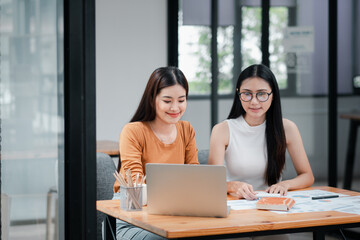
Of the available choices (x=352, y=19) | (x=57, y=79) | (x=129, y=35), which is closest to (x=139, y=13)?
(x=129, y=35)

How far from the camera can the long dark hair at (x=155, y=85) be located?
8.91 feet

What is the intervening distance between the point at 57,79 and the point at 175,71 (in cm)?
101

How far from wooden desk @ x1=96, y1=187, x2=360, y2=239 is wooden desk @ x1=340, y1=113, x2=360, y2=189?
2.61 m

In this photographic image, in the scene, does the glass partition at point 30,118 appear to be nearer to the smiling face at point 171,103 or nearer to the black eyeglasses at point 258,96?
the smiling face at point 171,103

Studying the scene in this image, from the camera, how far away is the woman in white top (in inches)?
114

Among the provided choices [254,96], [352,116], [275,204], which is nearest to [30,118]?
[275,204]

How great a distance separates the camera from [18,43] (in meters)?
1.77

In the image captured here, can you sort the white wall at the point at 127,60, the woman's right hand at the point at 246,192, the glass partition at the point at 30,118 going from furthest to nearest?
1. the white wall at the point at 127,60
2. the woman's right hand at the point at 246,192
3. the glass partition at the point at 30,118

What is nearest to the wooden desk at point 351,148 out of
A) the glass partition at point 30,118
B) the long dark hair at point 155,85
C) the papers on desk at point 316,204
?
the papers on desk at point 316,204

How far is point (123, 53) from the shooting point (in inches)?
212

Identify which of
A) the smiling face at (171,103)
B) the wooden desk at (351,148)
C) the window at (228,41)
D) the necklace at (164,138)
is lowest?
the wooden desk at (351,148)

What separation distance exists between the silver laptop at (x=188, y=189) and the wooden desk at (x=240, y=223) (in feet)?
0.11

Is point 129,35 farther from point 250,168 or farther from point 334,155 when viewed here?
point 250,168

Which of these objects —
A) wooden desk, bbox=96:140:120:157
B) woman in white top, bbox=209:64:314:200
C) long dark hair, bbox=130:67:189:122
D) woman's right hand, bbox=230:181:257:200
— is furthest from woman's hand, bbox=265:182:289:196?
wooden desk, bbox=96:140:120:157
